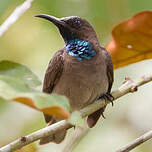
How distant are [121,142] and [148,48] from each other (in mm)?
2671

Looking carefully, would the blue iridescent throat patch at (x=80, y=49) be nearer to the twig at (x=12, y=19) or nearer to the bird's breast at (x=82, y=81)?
the bird's breast at (x=82, y=81)

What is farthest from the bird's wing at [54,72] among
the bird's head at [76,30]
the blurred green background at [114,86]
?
the blurred green background at [114,86]

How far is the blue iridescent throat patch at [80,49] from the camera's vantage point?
3.48 m

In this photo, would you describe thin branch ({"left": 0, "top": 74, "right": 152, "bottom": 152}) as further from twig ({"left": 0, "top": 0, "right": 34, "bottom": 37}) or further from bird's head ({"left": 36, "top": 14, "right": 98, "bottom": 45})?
bird's head ({"left": 36, "top": 14, "right": 98, "bottom": 45})

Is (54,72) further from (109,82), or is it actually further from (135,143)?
(135,143)

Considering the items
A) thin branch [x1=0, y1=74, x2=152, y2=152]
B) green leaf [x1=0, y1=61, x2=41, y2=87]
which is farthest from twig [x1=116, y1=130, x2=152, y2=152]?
green leaf [x1=0, y1=61, x2=41, y2=87]

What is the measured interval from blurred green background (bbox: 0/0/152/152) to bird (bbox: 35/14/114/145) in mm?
630

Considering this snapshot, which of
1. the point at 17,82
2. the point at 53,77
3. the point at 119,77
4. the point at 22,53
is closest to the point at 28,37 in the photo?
the point at 22,53

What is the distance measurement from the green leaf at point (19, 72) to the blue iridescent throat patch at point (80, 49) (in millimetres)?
1944

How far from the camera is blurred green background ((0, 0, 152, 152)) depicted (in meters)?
4.31

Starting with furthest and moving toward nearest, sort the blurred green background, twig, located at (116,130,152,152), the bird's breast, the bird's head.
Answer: the blurred green background → the bird's head → the bird's breast → twig, located at (116,130,152,152)

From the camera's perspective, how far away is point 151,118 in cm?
474

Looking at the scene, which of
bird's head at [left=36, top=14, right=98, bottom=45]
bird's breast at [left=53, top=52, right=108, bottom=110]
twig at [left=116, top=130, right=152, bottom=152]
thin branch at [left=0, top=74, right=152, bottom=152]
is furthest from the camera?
bird's head at [left=36, top=14, right=98, bottom=45]

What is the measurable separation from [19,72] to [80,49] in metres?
2.03
